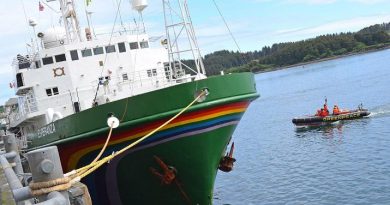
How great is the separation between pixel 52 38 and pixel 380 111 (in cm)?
3405

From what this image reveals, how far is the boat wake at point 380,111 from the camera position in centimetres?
4173

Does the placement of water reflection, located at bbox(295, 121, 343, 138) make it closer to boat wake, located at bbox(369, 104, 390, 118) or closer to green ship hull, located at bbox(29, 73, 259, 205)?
boat wake, located at bbox(369, 104, 390, 118)

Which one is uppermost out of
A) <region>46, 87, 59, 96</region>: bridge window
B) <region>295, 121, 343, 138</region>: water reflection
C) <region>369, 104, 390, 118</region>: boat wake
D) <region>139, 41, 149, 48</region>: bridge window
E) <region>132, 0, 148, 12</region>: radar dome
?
<region>132, 0, 148, 12</region>: radar dome

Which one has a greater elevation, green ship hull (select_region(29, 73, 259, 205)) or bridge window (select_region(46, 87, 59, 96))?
bridge window (select_region(46, 87, 59, 96))

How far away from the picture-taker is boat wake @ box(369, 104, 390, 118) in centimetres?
4173

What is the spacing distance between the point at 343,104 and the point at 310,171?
1263 inches

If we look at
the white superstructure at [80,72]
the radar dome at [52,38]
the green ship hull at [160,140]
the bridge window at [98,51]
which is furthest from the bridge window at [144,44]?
the green ship hull at [160,140]

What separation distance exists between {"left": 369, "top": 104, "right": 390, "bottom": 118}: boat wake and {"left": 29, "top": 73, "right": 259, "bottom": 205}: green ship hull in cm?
3188

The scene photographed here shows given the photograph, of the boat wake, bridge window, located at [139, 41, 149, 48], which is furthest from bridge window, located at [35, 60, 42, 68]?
the boat wake

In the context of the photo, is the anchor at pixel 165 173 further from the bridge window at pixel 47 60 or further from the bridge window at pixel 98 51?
the bridge window at pixel 47 60

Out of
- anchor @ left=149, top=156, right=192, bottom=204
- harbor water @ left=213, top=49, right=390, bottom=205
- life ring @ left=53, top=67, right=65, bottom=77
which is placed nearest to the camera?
anchor @ left=149, top=156, right=192, bottom=204

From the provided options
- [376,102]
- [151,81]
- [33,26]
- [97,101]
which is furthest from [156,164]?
[376,102]

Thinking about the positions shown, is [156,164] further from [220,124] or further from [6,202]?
[6,202]

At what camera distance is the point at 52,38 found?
68.0ft
